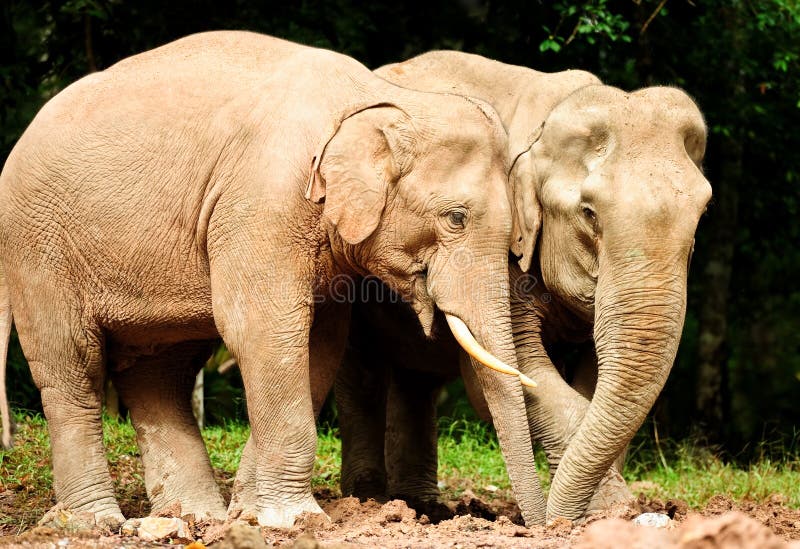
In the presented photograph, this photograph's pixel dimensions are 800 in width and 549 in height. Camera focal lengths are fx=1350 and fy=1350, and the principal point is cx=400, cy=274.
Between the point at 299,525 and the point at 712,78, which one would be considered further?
the point at 712,78

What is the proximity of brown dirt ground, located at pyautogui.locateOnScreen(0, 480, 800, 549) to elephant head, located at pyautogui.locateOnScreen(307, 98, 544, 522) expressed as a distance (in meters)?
0.42

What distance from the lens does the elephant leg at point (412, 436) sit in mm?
8195

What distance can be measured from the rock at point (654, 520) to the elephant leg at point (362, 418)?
235 cm

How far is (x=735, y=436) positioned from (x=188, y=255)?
7.08 m

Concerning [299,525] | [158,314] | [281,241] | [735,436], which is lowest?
[735,436]

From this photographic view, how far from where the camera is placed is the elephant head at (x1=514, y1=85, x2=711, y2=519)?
618cm

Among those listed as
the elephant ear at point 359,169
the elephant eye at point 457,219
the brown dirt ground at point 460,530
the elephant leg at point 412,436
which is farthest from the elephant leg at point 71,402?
the elephant eye at point 457,219

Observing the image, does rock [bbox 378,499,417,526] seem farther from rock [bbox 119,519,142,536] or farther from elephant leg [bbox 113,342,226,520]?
elephant leg [bbox 113,342,226,520]

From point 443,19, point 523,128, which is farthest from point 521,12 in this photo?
point 523,128

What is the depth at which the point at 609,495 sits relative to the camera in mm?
6551

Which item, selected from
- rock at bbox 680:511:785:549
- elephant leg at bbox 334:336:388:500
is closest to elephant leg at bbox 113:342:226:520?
elephant leg at bbox 334:336:388:500

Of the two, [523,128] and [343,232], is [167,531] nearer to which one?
[343,232]

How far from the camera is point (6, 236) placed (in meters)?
7.01

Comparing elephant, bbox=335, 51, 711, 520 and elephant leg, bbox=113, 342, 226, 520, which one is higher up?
elephant, bbox=335, 51, 711, 520
